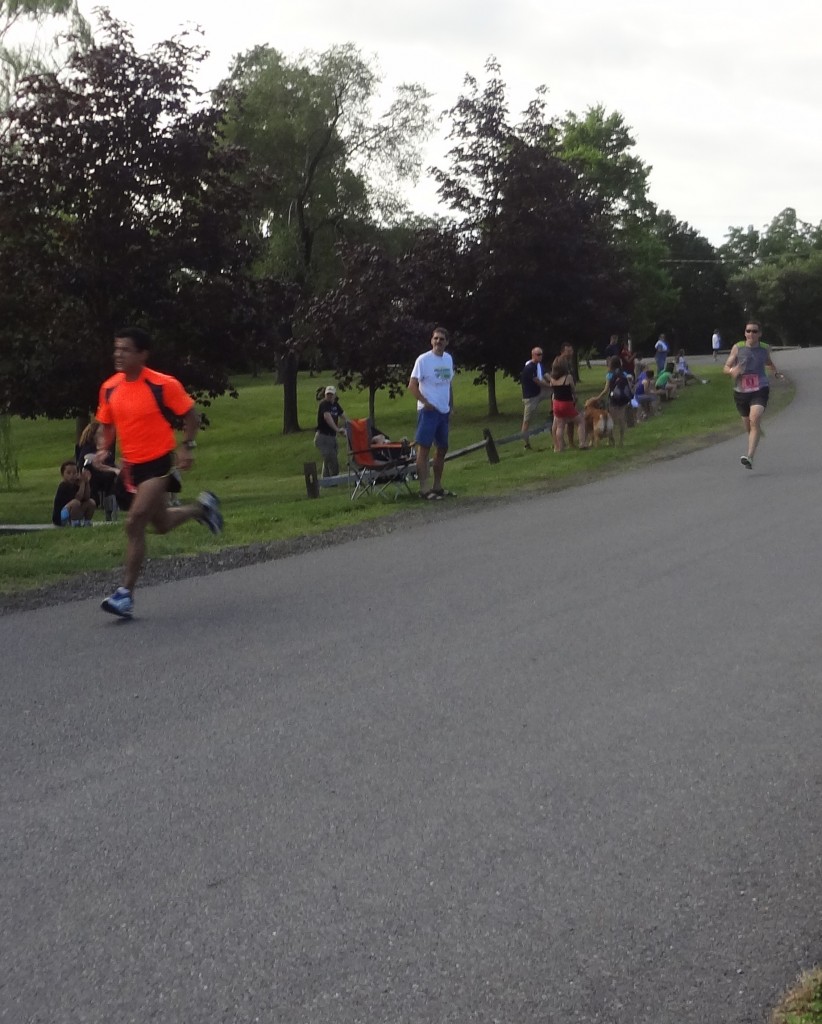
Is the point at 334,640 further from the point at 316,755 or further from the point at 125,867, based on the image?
the point at 125,867

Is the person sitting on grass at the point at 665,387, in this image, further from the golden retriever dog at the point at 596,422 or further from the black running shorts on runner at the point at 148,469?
the black running shorts on runner at the point at 148,469

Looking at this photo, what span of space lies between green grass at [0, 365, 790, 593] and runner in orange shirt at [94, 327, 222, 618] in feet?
6.86

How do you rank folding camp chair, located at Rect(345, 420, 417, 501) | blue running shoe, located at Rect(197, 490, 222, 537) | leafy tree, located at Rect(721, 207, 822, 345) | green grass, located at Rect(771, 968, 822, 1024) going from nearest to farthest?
green grass, located at Rect(771, 968, 822, 1024)
blue running shoe, located at Rect(197, 490, 222, 537)
folding camp chair, located at Rect(345, 420, 417, 501)
leafy tree, located at Rect(721, 207, 822, 345)

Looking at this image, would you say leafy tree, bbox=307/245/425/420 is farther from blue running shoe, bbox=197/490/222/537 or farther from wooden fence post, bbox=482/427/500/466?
blue running shoe, bbox=197/490/222/537

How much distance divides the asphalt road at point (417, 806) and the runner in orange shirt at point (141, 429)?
2.04 feet

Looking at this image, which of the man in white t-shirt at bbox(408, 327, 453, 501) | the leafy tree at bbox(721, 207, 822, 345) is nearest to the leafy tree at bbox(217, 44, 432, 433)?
the man in white t-shirt at bbox(408, 327, 453, 501)

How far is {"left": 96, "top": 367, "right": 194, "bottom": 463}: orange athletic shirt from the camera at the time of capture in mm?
9766

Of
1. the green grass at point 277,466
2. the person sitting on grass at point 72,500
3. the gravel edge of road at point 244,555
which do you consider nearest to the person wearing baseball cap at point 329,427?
the green grass at point 277,466

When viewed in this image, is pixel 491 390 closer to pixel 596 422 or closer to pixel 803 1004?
pixel 596 422

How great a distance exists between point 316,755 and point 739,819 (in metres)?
1.75

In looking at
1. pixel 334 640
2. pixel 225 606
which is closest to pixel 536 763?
pixel 334 640

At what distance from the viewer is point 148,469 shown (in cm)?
983

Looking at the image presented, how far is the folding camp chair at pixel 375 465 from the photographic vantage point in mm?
18797

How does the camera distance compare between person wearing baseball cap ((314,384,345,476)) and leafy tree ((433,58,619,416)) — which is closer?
person wearing baseball cap ((314,384,345,476))
